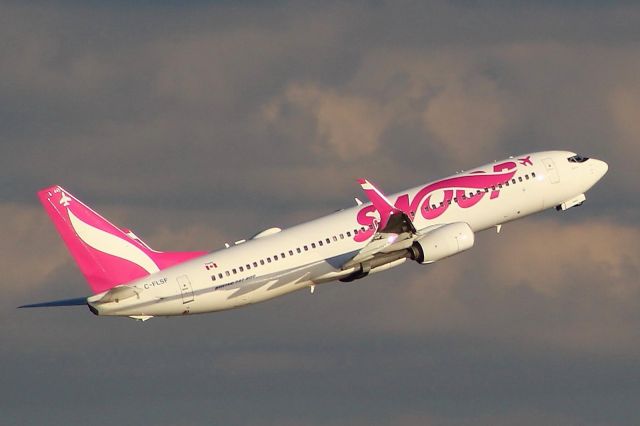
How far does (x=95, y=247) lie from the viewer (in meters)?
101

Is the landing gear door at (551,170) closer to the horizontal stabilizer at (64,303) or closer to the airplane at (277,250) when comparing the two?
the airplane at (277,250)

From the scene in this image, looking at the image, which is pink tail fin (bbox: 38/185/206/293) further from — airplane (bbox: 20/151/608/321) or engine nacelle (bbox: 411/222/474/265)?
engine nacelle (bbox: 411/222/474/265)

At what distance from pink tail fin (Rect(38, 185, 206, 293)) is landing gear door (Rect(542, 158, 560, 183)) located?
93.1ft

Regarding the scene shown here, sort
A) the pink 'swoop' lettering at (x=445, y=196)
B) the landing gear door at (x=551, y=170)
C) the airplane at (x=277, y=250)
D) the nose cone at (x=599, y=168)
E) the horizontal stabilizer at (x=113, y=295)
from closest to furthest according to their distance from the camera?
the horizontal stabilizer at (x=113, y=295) < the airplane at (x=277, y=250) < the pink 'swoop' lettering at (x=445, y=196) < the landing gear door at (x=551, y=170) < the nose cone at (x=599, y=168)

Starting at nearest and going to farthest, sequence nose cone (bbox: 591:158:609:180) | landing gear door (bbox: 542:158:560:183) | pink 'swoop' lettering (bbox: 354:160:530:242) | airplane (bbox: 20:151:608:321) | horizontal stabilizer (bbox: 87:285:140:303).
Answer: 1. horizontal stabilizer (bbox: 87:285:140:303)
2. airplane (bbox: 20:151:608:321)
3. pink 'swoop' lettering (bbox: 354:160:530:242)
4. landing gear door (bbox: 542:158:560:183)
5. nose cone (bbox: 591:158:609:180)

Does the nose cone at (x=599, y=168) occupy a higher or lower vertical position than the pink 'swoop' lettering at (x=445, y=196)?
higher

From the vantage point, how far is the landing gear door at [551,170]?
112444mm

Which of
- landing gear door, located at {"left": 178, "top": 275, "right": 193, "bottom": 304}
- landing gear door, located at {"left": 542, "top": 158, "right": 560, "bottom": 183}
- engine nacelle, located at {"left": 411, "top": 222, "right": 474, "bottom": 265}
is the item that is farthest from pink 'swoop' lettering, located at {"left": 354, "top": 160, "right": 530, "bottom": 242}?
landing gear door, located at {"left": 178, "top": 275, "right": 193, "bottom": 304}

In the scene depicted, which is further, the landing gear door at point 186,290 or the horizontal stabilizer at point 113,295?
the landing gear door at point 186,290

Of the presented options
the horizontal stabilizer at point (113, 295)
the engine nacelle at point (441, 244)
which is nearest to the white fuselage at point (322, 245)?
the horizontal stabilizer at point (113, 295)

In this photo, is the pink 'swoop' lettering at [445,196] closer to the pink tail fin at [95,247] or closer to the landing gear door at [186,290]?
the landing gear door at [186,290]

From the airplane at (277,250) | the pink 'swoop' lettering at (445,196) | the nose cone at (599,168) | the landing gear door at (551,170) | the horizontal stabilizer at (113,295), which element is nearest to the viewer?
the horizontal stabilizer at (113,295)

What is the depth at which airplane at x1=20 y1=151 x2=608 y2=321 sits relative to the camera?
100688 millimetres

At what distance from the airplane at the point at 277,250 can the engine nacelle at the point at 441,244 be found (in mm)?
67
